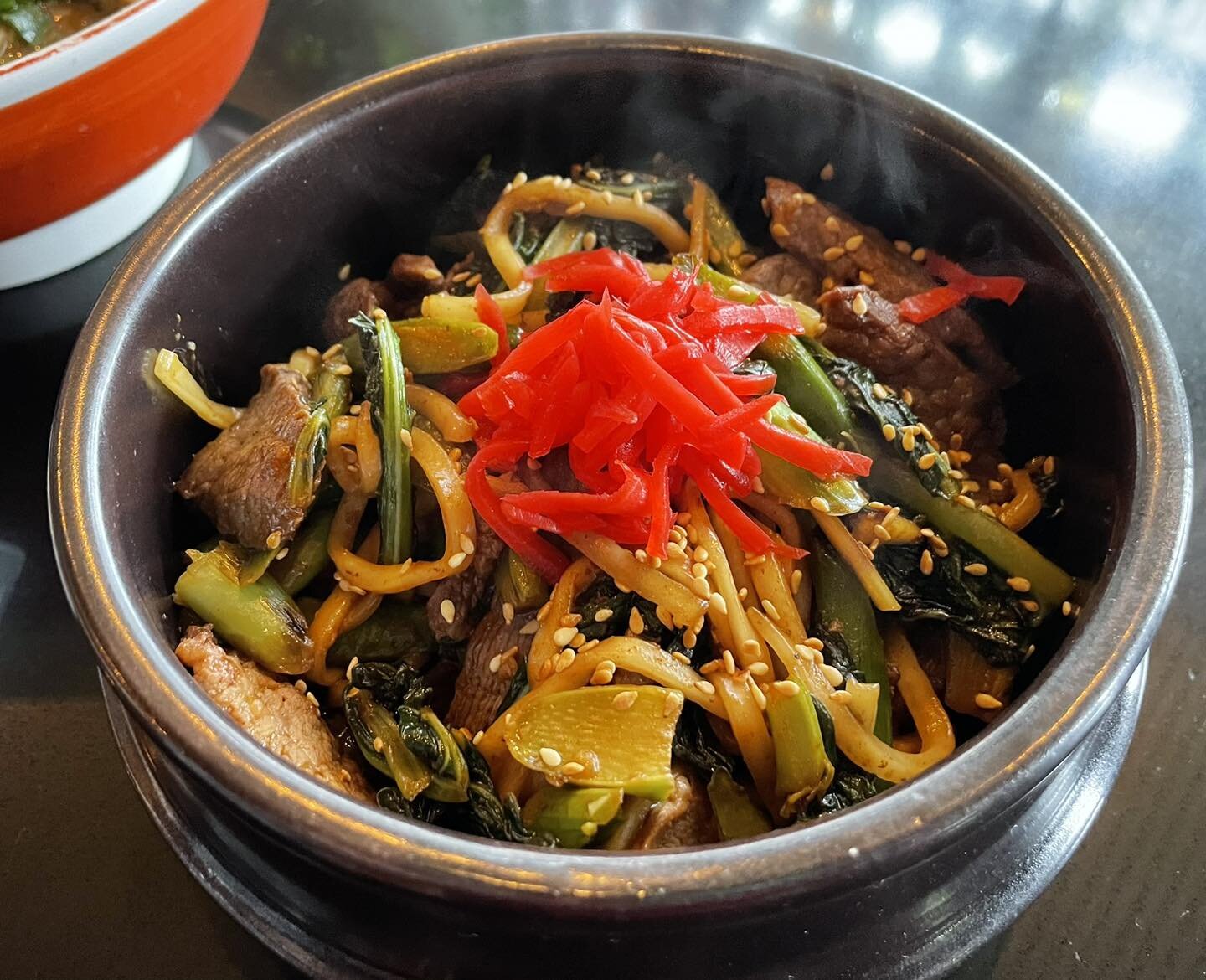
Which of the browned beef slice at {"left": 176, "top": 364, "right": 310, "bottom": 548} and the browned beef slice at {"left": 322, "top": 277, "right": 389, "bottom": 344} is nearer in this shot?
the browned beef slice at {"left": 176, "top": 364, "right": 310, "bottom": 548}

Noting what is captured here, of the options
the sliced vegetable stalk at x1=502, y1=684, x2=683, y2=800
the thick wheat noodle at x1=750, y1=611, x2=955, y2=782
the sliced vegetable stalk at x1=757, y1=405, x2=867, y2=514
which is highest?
the sliced vegetable stalk at x1=757, y1=405, x2=867, y2=514

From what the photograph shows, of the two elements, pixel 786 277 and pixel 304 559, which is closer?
pixel 304 559

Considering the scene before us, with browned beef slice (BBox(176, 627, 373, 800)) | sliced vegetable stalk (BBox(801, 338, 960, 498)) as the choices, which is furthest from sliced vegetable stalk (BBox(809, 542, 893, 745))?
browned beef slice (BBox(176, 627, 373, 800))

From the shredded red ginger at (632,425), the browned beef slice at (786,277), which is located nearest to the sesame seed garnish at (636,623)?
the shredded red ginger at (632,425)

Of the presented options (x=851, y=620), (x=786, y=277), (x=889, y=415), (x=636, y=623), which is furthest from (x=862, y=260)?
(x=636, y=623)

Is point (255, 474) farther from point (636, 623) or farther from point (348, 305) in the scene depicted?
point (636, 623)

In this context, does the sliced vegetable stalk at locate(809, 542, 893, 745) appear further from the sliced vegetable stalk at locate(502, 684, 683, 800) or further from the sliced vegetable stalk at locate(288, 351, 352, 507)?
the sliced vegetable stalk at locate(288, 351, 352, 507)

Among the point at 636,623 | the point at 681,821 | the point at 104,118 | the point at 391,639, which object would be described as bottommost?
the point at 391,639
